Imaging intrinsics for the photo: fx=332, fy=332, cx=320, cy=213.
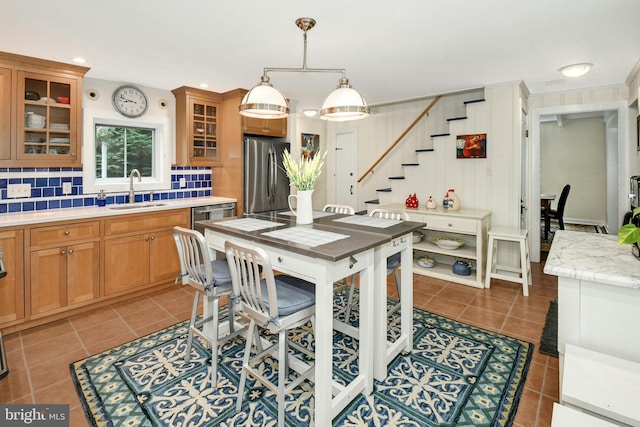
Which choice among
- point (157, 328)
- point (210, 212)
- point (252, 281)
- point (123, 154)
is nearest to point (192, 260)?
point (252, 281)

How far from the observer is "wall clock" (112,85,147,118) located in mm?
3791

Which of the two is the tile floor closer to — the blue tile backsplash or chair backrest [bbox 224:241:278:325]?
chair backrest [bbox 224:241:278:325]

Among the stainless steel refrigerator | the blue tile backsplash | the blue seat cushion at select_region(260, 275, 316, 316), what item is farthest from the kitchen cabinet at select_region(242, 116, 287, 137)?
the blue seat cushion at select_region(260, 275, 316, 316)

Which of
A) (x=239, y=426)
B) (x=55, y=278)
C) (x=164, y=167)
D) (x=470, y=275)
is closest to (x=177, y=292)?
(x=55, y=278)

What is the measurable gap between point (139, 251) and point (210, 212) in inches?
36.8

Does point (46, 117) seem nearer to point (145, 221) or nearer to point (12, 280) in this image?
point (145, 221)

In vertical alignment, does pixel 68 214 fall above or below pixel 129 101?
below

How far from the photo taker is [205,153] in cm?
441

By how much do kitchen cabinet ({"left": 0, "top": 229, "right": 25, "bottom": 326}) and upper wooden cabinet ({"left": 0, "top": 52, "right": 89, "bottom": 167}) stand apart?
0.72 meters

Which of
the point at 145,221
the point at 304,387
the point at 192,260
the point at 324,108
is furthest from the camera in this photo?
the point at 145,221

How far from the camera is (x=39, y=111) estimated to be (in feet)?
10.2

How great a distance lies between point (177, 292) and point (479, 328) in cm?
306

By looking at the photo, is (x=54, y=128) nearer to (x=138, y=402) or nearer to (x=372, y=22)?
(x=138, y=402)

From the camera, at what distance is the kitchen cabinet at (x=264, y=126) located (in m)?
4.30
